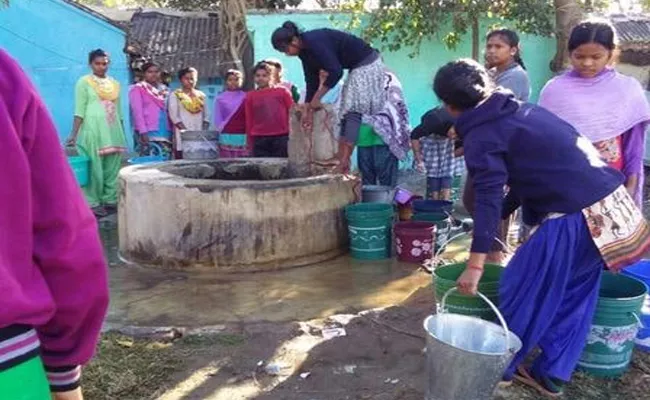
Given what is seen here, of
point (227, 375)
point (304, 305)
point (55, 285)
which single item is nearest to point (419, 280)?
point (304, 305)

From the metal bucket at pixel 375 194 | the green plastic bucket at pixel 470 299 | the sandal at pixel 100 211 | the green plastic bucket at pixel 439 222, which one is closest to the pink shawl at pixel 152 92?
the sandal at pixel 100 211

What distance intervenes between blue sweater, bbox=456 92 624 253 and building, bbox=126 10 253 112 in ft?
34.7

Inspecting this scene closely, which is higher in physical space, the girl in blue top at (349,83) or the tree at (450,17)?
the tree at (450,17)

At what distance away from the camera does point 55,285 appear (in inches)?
48.8

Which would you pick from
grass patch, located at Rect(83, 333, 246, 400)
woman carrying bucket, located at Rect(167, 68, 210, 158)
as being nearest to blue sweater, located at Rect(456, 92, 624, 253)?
grass patch, located at Rect(83, 333, 246, 400)

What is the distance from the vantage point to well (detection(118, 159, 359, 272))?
17.3ft

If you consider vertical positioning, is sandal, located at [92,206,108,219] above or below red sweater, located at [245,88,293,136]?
below

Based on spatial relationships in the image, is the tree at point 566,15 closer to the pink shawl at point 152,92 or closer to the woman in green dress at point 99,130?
the pink shawl at point 152,92

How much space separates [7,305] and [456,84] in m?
2.19

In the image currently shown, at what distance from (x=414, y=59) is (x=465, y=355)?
28.4 ft

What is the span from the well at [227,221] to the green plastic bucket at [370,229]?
20 centimetres

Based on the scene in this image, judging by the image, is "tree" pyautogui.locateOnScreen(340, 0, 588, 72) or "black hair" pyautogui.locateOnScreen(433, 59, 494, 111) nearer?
"black hair" pyautogui.locateOnScreen(433, 59, 494, 111)

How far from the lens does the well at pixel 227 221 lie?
17.3 ft

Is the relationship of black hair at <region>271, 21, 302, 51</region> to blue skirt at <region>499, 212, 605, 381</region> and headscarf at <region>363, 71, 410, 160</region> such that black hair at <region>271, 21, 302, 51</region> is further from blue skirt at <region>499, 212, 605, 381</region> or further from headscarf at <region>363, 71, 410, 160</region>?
blue skirt at <region>499, 212, 605, 381</region>
